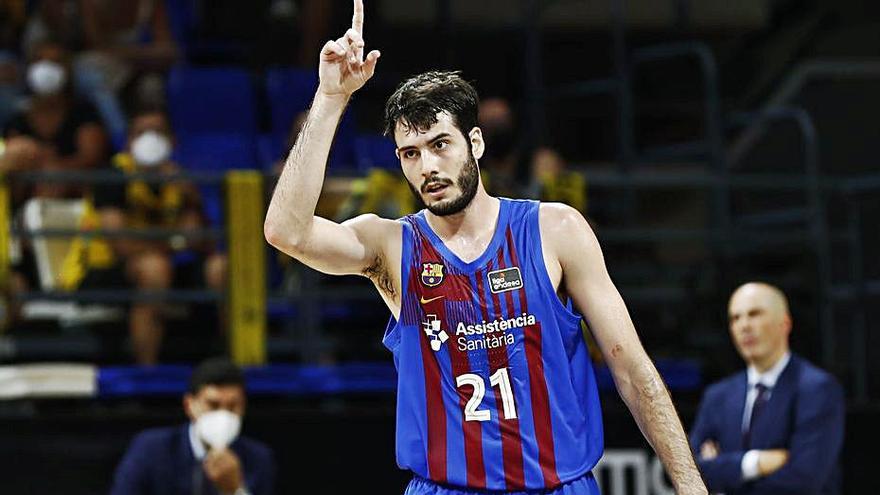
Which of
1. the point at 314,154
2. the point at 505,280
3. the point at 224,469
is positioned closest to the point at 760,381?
the point at 224,469

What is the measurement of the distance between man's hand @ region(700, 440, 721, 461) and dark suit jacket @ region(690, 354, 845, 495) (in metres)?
0.03

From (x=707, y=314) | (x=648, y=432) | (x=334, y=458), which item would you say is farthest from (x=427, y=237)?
(x=707, y=314)

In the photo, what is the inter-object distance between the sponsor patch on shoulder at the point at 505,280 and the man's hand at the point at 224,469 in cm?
313

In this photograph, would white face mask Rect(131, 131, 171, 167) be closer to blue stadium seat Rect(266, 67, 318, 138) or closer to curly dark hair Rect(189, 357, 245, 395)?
blue stadium seat Rect(266, 67, 318, 138)

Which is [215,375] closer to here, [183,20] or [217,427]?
[217,427]

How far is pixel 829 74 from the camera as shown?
36.7 feet

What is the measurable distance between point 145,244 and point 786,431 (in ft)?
12.1

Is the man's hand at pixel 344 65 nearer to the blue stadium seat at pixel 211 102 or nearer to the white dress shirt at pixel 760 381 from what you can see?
the white dress shirt at pixel 760 381

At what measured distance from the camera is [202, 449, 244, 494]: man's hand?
6.95 metres

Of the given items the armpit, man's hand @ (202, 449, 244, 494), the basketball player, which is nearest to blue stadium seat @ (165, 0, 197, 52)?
man's hand @ (202, 449, 244, 494)

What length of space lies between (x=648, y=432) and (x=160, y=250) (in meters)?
4.56

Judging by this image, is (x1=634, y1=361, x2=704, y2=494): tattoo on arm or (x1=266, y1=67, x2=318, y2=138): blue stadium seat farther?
(x1=266, y1=67, x2=318, y2=138): blue stadium seat

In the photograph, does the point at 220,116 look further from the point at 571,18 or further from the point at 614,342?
the point at 614,342

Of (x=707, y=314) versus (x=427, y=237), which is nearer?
(x=427, y=237)
